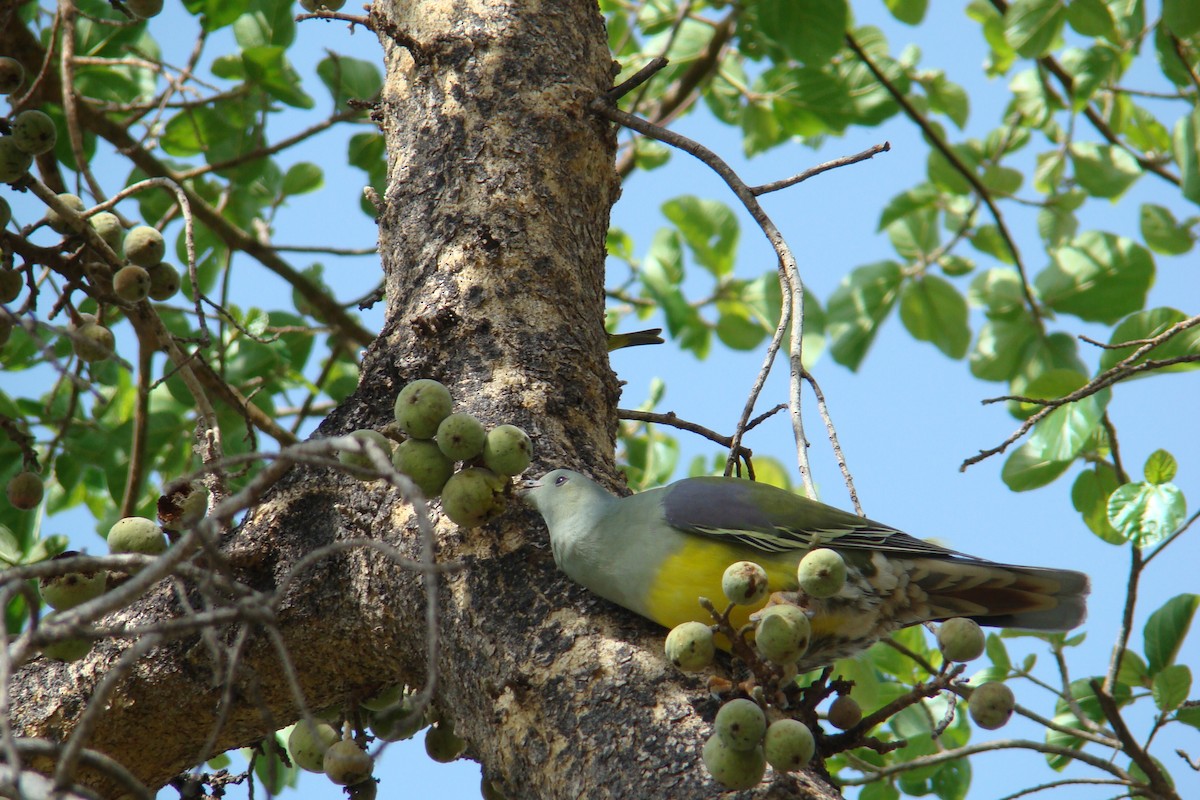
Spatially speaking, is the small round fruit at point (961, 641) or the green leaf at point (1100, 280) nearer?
the small round fruit at point (961, 641)

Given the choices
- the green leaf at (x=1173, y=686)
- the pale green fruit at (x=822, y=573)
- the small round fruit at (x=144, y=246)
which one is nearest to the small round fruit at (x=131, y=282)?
the small round fruit at (x=144, y=246)

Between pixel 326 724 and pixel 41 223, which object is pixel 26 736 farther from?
pixel 41 223

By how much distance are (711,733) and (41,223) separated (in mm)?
1769

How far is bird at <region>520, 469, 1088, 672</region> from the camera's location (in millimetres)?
1914

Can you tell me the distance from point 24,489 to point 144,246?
637 mm

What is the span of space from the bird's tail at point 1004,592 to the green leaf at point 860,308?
241 cm

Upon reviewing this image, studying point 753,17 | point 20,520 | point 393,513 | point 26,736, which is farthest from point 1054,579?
→ point 753,17

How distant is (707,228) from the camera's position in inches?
200

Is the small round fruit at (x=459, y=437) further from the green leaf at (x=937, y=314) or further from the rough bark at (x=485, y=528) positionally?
the green leaf at (x=937, y=314)

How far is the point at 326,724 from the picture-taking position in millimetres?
2035

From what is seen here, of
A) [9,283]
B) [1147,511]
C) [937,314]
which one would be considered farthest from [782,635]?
[937,314]

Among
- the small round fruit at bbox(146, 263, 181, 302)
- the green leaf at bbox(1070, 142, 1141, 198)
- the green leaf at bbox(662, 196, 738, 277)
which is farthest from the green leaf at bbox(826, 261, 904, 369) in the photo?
the small round fruit at bbox(146, 263, 181, 302)

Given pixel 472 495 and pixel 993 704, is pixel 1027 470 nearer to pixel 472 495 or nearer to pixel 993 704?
pixel 993 704

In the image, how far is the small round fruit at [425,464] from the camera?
190cm
